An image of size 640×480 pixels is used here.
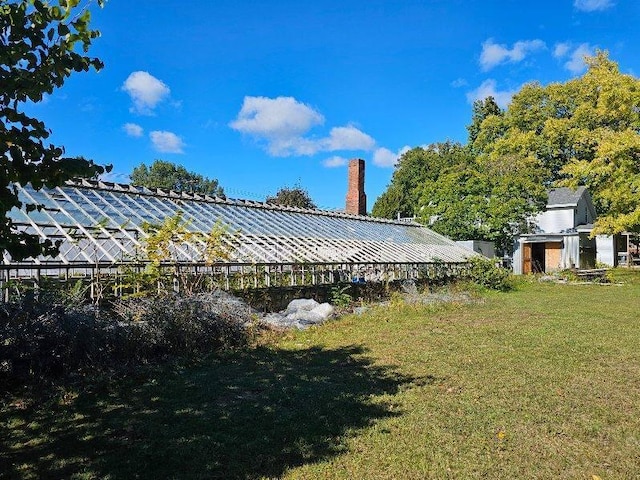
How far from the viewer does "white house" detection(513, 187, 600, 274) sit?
33.5m

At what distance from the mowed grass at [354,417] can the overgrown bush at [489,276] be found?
12429 millimetres

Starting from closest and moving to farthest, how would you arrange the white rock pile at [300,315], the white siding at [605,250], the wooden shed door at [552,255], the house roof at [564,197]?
1. the white rock pile at [300,315]
2. the wooden shed door at [552,255]
3. the house roof at [564,197]
4. the white siding at [605,250]

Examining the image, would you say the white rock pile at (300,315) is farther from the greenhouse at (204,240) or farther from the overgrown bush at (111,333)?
the overgrown bush at (111,333)

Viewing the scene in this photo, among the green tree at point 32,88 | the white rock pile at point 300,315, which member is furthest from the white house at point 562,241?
the green tree at point 32,88

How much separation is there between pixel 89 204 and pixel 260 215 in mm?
7043

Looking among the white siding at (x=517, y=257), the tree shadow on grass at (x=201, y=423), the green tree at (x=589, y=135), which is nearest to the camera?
the tree shadow on grass at (x=201, y=423)

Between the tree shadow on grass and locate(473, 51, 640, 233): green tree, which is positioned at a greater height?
locate(473, 51, 640, 233): green tree

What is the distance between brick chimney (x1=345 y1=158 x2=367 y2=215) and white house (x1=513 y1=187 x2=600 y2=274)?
11576 mm

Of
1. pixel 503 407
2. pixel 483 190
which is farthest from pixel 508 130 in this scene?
pixel 503 407

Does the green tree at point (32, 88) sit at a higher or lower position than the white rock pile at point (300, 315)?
higher

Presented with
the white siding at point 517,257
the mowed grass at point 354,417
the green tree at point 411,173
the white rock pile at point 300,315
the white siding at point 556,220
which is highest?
the green tree at point 411,173

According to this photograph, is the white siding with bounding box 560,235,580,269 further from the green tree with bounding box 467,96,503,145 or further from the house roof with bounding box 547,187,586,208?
the green tree with bounding box 467,96,503,145

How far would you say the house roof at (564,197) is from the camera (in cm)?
3525

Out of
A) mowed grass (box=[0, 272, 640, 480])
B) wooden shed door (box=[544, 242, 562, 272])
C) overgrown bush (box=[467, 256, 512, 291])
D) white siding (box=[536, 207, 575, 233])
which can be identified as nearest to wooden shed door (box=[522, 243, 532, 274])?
wooden shed door (box=[544, 242, 562, 272])
